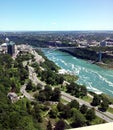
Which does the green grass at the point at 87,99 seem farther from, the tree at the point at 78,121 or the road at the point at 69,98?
the tree at the point at 78,121

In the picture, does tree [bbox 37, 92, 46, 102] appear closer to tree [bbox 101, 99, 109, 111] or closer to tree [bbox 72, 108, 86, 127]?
tree [bbox 101, 99, 109, 111]

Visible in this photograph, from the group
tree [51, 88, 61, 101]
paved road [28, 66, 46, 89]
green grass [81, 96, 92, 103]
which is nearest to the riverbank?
paved road [28, 66, 46, 89]

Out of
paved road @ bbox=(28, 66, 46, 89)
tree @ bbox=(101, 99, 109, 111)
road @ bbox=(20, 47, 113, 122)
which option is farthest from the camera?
paved road @ bbox=(28, 66, 46, 89)

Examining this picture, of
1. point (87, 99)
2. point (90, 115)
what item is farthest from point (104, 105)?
point (87, 99)

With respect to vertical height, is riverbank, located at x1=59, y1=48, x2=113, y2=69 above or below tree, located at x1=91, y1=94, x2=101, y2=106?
below

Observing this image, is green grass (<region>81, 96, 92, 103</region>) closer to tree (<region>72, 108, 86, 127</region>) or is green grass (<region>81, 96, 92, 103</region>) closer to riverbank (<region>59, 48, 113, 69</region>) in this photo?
tree (<region>72, 108, 86, 127</region>)

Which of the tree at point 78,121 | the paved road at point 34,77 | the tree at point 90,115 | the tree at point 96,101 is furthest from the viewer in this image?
the paved road at point 34,77

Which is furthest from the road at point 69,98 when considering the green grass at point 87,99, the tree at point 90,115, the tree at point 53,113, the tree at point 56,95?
the tree at point 53,113

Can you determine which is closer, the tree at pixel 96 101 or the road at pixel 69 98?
the road at pixel 69 98

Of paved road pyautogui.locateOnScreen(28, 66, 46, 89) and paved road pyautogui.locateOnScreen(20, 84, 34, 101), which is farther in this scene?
paved road pyautogui.locateOnScreen(28, 66, 46, 89)

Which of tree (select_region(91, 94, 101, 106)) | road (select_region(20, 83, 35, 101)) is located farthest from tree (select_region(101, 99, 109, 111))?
road (select_region(20, 83, 35, 101))

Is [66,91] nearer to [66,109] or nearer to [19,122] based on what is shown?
[66,109]

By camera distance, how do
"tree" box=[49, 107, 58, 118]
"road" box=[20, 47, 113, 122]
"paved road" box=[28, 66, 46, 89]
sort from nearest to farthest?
A: "tree" box=[49, 107, 58, 118] < "road" box=[20, 47, 113, 122] < "paved road" box=[28, 66, 46, 89]
